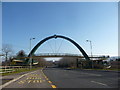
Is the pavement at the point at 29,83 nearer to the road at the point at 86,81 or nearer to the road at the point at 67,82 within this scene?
the road at the point at 67,82

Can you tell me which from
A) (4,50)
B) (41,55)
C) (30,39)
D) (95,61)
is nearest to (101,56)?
(95,61)

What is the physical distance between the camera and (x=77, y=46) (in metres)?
93.0

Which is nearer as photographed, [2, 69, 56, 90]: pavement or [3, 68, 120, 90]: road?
[3, 68, 120, 90]: road

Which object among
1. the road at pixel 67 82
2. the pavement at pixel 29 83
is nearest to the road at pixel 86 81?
the road at pixel 67 82

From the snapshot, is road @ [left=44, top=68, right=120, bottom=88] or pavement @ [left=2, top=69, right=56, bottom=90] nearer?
road @ [left=44, top=68, right=120, bottom=88]

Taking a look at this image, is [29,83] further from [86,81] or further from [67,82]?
[86,81]

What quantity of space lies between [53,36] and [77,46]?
13.6m

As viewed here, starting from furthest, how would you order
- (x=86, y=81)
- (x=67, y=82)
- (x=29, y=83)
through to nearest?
(x=86, y=81) → (x=67, y=82) → (x=29, y=83)

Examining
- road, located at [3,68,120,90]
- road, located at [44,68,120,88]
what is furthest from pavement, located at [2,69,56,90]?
road, located at [44,68,120,88]

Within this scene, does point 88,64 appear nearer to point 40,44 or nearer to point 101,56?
point 101,56

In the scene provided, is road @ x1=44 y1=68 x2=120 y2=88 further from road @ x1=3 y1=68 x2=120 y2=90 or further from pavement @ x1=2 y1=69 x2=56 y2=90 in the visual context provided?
pavement @ x1=2 y1=69 x2=56 y2=90

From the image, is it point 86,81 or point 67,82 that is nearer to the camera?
point 67,82

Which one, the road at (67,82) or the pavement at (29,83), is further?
the pavement at (29,83)

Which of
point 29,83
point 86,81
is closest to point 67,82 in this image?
point 86,81
